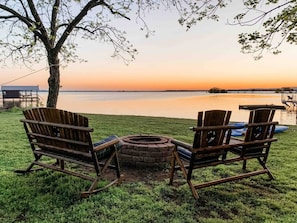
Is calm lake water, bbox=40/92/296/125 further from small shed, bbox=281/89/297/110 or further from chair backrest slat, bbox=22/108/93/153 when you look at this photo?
chair backrest slat, bbox=22/108/93/153

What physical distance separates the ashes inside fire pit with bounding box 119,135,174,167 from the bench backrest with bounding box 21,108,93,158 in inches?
46.0

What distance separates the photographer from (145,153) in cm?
429

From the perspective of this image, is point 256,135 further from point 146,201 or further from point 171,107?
point 171,107

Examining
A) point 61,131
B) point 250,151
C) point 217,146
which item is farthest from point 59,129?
point 250,151

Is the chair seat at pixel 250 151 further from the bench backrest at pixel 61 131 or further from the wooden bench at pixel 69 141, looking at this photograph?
the bench backrest at pixel 61 131

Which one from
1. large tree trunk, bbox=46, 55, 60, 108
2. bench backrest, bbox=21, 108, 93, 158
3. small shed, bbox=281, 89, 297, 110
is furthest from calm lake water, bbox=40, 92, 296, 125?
bench backrest, bbox=21, 108, 93, 158

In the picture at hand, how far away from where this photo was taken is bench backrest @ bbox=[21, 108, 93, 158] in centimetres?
309

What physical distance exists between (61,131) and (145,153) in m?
1.47

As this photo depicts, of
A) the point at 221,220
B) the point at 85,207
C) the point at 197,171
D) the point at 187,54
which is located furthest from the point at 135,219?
the point at 187,54

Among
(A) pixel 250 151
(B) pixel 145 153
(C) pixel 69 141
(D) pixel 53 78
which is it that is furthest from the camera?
(D) pixel 53 78

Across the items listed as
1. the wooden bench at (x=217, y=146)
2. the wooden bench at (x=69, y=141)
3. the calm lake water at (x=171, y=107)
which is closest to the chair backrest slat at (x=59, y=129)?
the wooden bench at (x=69, y=141)

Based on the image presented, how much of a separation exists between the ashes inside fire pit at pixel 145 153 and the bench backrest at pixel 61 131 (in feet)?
3.83

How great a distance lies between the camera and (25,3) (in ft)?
23.2

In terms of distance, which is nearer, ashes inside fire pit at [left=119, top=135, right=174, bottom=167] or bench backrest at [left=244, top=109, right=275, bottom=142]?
bench backrest at [left=244, top=109, right=275, bottom=142]
